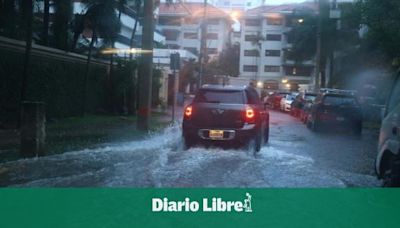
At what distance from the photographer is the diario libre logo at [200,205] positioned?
388cm

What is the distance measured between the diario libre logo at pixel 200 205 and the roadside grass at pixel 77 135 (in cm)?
463

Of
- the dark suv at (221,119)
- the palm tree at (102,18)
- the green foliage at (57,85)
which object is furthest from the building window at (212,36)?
the palm tree at (102,18)

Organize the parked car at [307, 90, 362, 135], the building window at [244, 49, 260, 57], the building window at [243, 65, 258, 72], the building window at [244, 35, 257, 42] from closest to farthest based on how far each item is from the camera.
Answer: the building window at [244, 35, 257, 42] < the building window at [244, 49, 260, 57] < the building window at [243, 65, 258, 72] < the parked car at [307, 90, 362, 135]

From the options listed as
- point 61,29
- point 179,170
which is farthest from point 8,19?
point 179,170

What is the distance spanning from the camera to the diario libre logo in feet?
12.7

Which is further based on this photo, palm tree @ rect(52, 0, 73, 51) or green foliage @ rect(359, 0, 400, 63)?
palm tree @ rect(52, 0, 73, 51)

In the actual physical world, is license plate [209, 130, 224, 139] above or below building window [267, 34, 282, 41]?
below

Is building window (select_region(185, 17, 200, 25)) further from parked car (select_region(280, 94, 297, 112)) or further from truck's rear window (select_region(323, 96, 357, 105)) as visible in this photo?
parked car (select_region(280, 94, 297, 112))

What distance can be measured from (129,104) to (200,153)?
12.5 m

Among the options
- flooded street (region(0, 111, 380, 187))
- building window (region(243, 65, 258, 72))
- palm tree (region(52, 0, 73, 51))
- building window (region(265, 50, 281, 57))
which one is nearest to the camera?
flooded street (region(0, 111, 380, 187))

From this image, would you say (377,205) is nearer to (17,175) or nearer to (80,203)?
(80,203)

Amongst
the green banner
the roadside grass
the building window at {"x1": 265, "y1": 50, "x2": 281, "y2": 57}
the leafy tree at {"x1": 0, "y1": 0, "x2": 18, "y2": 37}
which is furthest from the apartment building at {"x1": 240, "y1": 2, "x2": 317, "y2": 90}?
the leafy tree at {"x1": 0, "y1": 0, "x2": 18, "y2": 37}

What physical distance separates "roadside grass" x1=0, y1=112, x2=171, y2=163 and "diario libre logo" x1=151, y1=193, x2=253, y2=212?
4.63m

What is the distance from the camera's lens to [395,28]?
11.3 m
